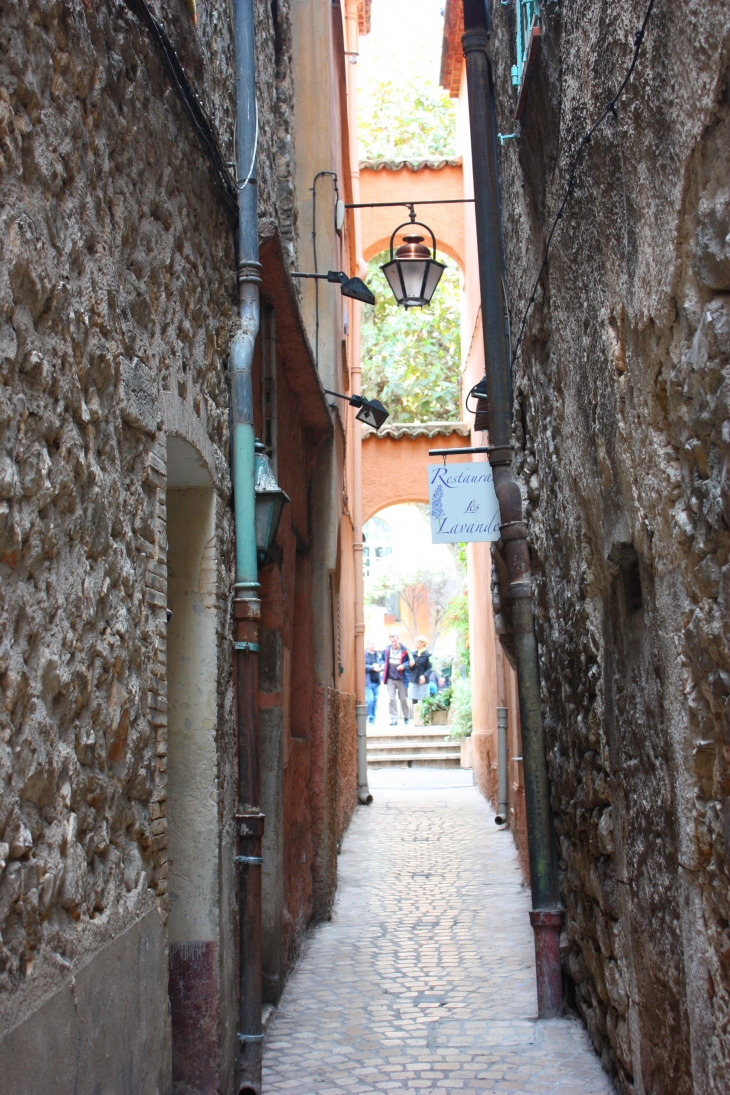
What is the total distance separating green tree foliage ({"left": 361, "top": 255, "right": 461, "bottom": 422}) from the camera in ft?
81.2

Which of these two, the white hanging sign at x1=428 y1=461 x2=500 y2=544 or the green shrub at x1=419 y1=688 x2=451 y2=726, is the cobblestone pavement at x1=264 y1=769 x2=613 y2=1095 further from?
the green shrub at x1=419 y1=688 x2=451 y2=726

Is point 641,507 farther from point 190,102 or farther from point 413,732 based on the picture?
point 413,732

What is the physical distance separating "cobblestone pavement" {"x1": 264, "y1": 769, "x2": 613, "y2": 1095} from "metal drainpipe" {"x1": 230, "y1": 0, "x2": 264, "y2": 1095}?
0.36m

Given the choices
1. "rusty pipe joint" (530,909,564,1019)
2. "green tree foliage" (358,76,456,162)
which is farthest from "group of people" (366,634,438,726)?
"rusty pipe joint" (530,909,564,1019)

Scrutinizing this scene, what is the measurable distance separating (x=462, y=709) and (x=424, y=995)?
13.1 m

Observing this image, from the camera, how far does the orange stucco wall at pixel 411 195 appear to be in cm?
1689

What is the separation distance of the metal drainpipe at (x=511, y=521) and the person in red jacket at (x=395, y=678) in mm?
16595

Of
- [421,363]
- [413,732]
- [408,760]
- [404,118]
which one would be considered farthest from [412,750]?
[404,118]

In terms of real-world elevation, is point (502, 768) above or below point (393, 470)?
below

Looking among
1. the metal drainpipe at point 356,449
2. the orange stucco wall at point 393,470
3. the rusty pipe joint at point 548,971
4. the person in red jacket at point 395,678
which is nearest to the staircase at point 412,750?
the person in red jacket at point 395,678

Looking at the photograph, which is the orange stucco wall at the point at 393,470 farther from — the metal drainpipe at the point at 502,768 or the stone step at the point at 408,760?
the metal drainpipe at the point at 502,768

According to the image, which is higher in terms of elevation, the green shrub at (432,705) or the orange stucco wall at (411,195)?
the orange stucco wall at (411,195)

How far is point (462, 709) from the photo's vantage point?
62.2ft

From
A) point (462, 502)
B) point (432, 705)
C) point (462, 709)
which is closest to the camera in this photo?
point (462, 502)
